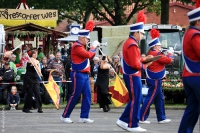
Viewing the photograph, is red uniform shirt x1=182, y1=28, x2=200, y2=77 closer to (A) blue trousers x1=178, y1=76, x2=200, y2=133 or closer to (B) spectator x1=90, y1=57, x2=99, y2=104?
(A) blue trousers x1=178, y1=76, x2=200, y2=133

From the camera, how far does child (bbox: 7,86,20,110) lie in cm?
2325

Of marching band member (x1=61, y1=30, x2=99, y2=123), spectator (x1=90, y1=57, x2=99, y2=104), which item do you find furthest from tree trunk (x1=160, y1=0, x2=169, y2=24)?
marching band member (x1=61, y1=30, x2=99, y2=123)

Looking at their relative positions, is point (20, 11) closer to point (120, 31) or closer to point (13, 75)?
point (120, 31)

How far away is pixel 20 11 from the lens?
105 ft

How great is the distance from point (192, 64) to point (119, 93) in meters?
11.0

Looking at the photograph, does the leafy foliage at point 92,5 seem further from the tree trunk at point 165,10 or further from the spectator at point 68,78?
the spectator at point 68,78

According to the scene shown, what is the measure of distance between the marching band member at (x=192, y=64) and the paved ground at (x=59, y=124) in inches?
133

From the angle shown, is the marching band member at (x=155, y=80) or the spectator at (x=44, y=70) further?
the spectator at (x=44, y=70)

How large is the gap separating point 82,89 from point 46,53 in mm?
16074

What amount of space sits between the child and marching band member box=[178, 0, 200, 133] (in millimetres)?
12196

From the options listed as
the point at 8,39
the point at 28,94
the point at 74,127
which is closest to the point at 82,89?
the point at 74,127

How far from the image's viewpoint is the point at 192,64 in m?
11.4

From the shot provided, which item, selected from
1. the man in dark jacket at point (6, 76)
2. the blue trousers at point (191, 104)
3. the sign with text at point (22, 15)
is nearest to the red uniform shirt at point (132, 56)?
the blue trousers at point (191, 104)

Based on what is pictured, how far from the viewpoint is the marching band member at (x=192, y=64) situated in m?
11.2
